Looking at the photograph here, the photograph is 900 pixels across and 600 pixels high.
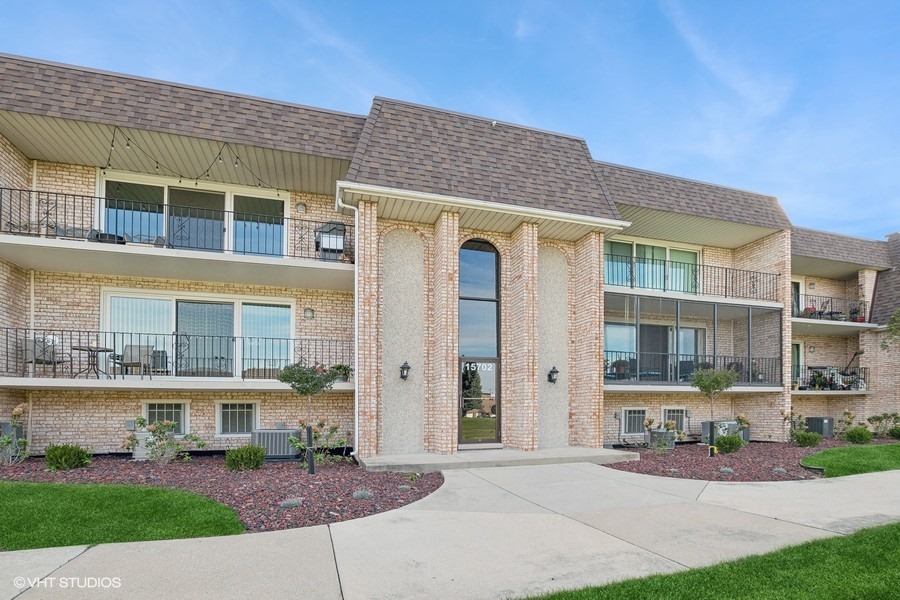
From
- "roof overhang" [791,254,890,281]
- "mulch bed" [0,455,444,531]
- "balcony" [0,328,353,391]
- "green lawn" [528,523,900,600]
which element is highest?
"roof overhang" [791,254,890,281]

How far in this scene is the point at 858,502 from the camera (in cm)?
725

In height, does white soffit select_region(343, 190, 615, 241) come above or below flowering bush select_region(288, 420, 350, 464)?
above

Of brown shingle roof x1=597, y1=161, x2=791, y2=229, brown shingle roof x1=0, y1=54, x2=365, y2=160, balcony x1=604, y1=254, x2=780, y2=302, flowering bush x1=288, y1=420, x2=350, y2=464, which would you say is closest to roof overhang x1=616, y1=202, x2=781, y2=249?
brown shingle roof x1=597, y1=161, x2=791, y2=229

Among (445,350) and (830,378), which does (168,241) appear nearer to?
(445,350)

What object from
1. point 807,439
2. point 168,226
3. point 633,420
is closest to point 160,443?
point 168,226

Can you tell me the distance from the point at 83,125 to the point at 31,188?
95.6 inches

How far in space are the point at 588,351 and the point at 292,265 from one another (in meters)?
7.21

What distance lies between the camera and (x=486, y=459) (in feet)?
32.3

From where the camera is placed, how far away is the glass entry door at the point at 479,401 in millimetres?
11461

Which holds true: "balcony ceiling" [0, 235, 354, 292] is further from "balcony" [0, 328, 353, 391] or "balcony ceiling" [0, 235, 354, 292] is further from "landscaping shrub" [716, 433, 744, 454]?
"landscaping shrub" [716, 433, 744, 454]

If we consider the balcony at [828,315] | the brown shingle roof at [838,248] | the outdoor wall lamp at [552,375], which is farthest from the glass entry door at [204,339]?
the brown shingle roof at [838,248]

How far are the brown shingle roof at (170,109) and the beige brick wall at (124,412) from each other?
5.78 m

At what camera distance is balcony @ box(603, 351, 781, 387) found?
47.4ft

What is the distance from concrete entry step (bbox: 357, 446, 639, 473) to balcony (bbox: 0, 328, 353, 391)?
2329 millimetres
